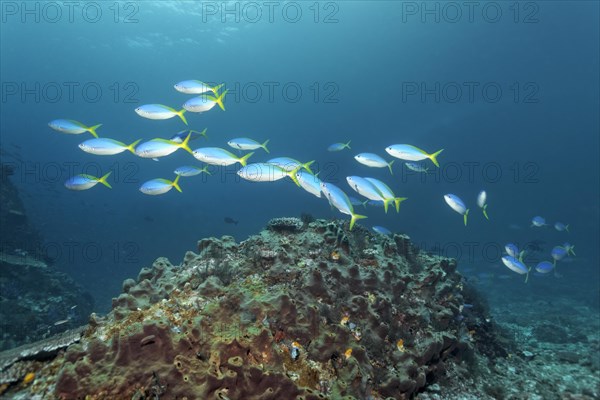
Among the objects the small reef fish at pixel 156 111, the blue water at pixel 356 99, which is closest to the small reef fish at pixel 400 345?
the small reef fish at pixel 156 111

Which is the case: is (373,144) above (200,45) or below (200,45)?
below

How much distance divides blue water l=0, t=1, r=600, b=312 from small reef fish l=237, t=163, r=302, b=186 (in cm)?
1228

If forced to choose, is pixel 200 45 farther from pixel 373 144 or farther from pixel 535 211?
pixel 535 211

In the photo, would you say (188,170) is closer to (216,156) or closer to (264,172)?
(216,156)

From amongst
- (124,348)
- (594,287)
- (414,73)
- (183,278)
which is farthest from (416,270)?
(414,73)

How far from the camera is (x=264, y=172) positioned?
195 inches

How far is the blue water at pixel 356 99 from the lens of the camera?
103ft

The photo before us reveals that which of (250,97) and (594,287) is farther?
(250,97)

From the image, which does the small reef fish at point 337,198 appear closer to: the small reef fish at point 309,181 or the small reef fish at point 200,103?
the small reef fish at point 309,181

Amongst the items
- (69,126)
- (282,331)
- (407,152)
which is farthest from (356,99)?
(282,331)

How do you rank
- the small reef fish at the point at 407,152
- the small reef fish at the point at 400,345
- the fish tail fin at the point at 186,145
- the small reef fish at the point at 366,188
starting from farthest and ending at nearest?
1. the small reef fish at the point at 407,152
2. the fish tail fin at the point at 186,145
3. the small reef fish at the point at 366,188
4. the small reef fish at the point at 400,345

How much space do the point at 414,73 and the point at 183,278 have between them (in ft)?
150

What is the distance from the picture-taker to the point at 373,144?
218ft

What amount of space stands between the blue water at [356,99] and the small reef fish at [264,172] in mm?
12280
